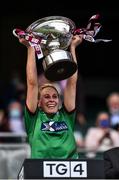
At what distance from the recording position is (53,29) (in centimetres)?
639

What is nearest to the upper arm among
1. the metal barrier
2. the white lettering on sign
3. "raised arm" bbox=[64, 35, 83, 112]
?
"raised arm" bbox=[64, 35, 83, 112]

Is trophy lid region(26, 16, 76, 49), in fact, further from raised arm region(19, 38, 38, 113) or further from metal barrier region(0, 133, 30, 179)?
metal barrier region(0, 133, 30, 179)

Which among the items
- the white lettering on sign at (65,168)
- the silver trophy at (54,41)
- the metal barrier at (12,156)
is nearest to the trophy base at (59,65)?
the silver trophy at (54,41)

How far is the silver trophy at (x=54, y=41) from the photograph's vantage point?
6.21 m

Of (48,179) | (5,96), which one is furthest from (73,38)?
(5,96)

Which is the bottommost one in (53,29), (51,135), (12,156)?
(12,156)

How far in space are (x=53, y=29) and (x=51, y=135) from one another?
2.77 feet

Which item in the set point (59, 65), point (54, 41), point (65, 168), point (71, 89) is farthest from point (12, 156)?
point (65, 168)

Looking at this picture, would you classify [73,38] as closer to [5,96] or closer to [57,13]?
[5,96]

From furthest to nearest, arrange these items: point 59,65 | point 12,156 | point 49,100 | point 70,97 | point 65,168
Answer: point 12,156 < point 70,97 < point 49,100 < point 59,65 < point 65,168

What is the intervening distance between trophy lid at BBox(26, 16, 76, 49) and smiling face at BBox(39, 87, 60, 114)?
1.19ft

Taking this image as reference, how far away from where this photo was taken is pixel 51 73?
626 centimetres

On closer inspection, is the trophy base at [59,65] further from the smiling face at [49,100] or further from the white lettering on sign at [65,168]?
the white lettering on sign at [65,168]

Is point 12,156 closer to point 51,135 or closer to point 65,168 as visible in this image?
point 51,135
